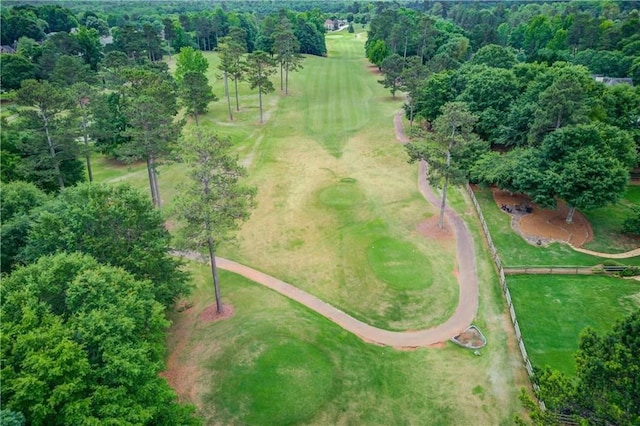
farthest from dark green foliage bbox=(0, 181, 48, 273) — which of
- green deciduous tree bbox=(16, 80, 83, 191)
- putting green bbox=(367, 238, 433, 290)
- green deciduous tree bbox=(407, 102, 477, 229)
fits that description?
green deciduous tree bbox=(407, 102, 477, 229)

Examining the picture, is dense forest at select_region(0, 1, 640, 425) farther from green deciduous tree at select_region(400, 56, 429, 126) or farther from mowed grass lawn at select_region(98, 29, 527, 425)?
mowed grass lawn at select_region(98, 29, 527, 425)

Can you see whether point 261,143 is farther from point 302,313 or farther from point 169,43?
point 169,43

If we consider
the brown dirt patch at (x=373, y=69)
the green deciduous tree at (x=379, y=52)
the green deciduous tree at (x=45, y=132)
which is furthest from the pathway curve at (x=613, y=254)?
the brown dirt patch at (x=373, y=69)

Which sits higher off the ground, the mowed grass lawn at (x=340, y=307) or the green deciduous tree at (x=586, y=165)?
the green deciduous tree at (x=586, y=165)

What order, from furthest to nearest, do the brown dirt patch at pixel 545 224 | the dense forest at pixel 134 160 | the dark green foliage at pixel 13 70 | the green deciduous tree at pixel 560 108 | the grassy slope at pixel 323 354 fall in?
the dark green foliage at pixel 13 70
the green deciduous tree at pixel 560 108
the brown dirt patch at pixel 545 224
the grassy slope at pixel 323 354
the dense forest at pixel 134 160

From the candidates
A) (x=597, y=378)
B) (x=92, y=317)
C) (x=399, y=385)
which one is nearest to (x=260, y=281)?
(x=399, y=385)

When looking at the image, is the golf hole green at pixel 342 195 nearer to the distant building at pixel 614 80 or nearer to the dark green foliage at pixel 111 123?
the dark green foliage at pixel 111 123

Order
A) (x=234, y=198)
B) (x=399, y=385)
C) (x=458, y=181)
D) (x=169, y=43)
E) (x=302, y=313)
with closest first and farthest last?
(x=399, y=385) < (x=234, y=198) < (x=302, y=313) < (x=458, y=181) < (x=169, y=43)

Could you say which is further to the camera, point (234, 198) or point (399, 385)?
point (234, 198)
